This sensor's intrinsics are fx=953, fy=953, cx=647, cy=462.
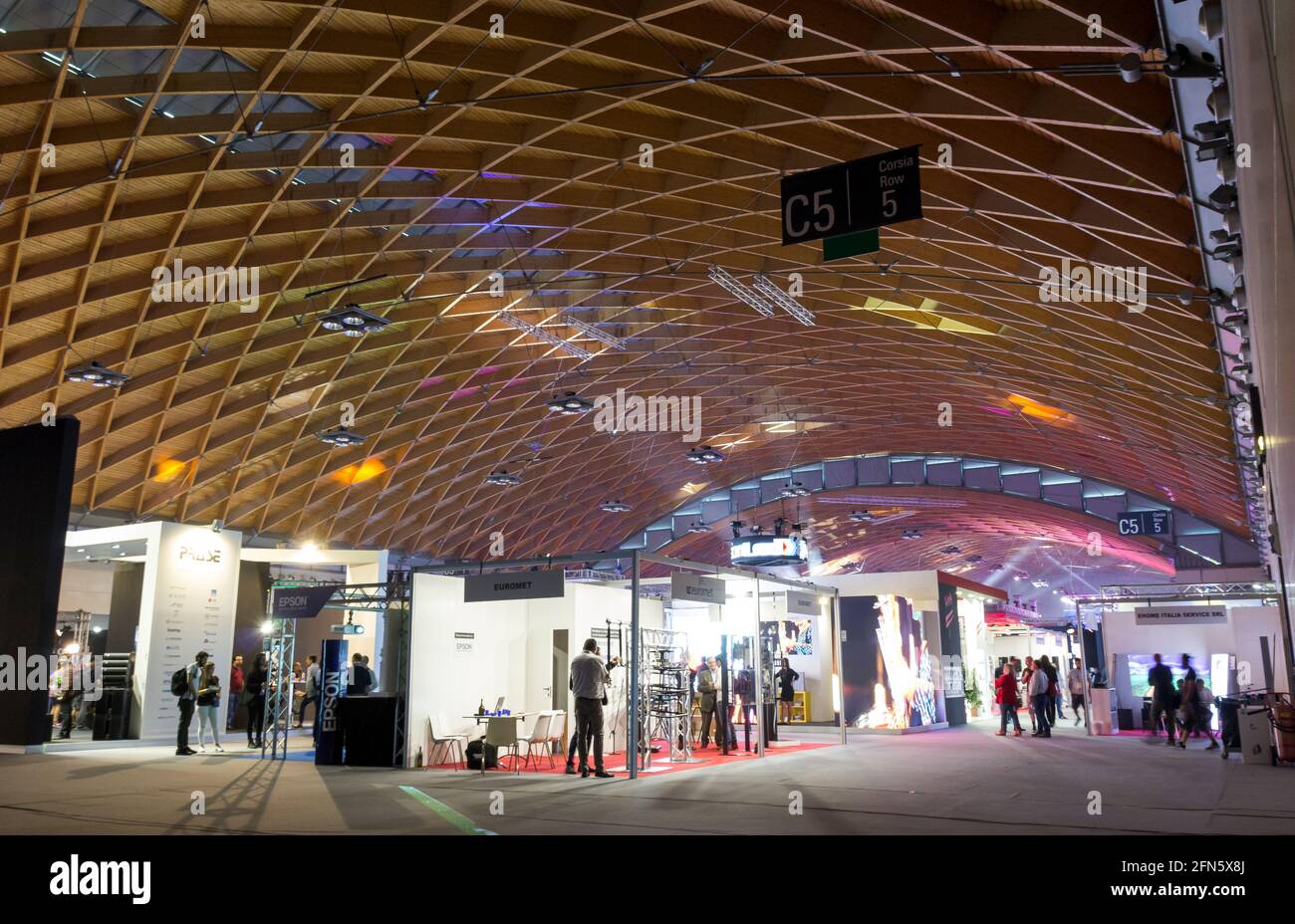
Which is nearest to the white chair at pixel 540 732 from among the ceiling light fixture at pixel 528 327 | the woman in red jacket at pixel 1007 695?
the ceiling light fixture at pixel 528 327

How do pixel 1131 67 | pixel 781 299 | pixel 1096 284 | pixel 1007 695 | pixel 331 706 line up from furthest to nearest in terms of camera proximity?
1. pixel 1007 695
2. pixel 781 299
3. pixel 1096 284
4. pixel 331 706
5. pixel 1131 67

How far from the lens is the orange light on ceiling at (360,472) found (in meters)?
31.3

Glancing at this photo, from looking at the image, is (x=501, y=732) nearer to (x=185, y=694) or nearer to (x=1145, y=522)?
(x=185, y=694)

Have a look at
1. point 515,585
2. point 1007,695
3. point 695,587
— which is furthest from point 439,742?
point 1007,695

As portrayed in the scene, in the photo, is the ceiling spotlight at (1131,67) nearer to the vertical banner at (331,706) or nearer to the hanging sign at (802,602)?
the hanging sign at (802,602)

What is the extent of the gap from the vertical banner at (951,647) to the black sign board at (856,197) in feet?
68.2

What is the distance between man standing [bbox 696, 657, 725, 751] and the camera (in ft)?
63.1

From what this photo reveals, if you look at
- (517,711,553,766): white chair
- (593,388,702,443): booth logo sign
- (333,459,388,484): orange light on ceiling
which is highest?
(593,388,702,443): booth logo sign

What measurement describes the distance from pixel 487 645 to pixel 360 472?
15861mm

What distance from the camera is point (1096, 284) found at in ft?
55.3

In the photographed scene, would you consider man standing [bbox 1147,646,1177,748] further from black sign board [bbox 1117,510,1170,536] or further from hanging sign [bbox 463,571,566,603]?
hanging sign [bbox 463,571,566,603]
